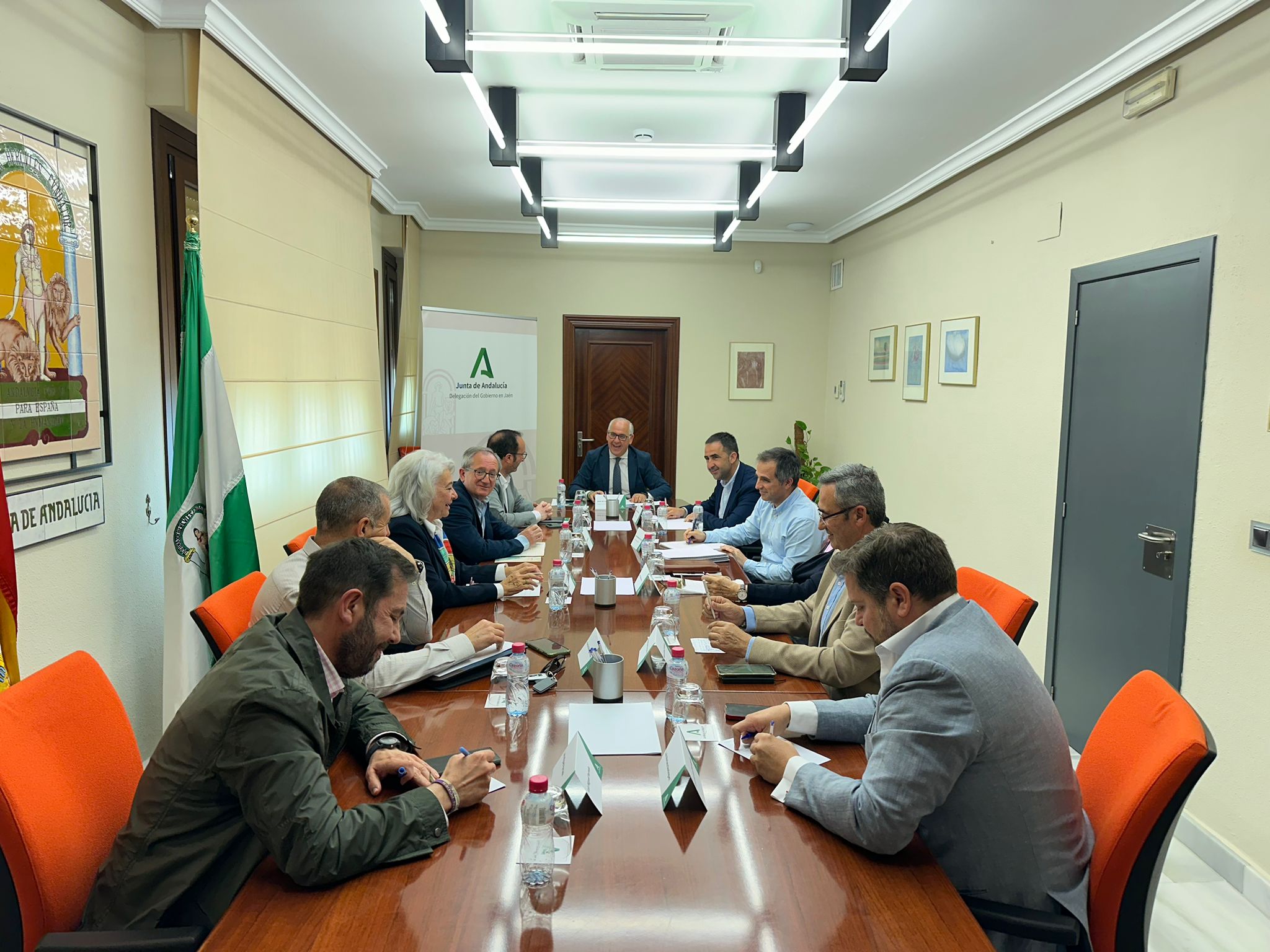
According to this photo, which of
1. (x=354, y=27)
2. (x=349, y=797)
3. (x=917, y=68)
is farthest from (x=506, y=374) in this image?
(x=349, y=797)

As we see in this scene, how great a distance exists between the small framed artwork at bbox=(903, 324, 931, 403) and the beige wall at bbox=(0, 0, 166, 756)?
466 cm

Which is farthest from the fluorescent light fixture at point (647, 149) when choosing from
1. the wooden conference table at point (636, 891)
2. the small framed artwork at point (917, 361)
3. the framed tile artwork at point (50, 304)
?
→ the wooden conference table at point (636, 891)

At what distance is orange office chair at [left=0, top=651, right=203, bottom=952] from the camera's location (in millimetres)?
1398

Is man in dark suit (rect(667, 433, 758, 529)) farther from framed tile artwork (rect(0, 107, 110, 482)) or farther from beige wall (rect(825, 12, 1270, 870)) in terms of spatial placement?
framed tile artwork (rect(0, 107, 110, 482))

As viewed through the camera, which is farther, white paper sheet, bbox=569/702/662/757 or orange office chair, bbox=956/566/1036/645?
orange office chair, bbox=956/566/1036/645

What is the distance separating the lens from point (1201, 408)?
3.13 m

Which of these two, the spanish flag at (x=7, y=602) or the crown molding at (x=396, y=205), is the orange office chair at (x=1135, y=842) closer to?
the spanish flag at (x=7, y=602)

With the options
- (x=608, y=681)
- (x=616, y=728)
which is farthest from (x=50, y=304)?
(x=616, y=728)

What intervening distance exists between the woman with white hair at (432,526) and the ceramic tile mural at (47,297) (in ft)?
3.49

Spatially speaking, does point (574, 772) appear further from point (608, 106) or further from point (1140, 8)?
point (608, 106)

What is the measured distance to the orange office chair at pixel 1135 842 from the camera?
145cm

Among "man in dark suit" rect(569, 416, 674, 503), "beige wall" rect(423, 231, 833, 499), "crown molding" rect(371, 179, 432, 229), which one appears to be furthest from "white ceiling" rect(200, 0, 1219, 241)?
"man in dark suit" rect(569, 416, 674, 503)

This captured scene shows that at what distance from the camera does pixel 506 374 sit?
270 inches

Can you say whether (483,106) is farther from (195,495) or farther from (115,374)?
(195,495)
